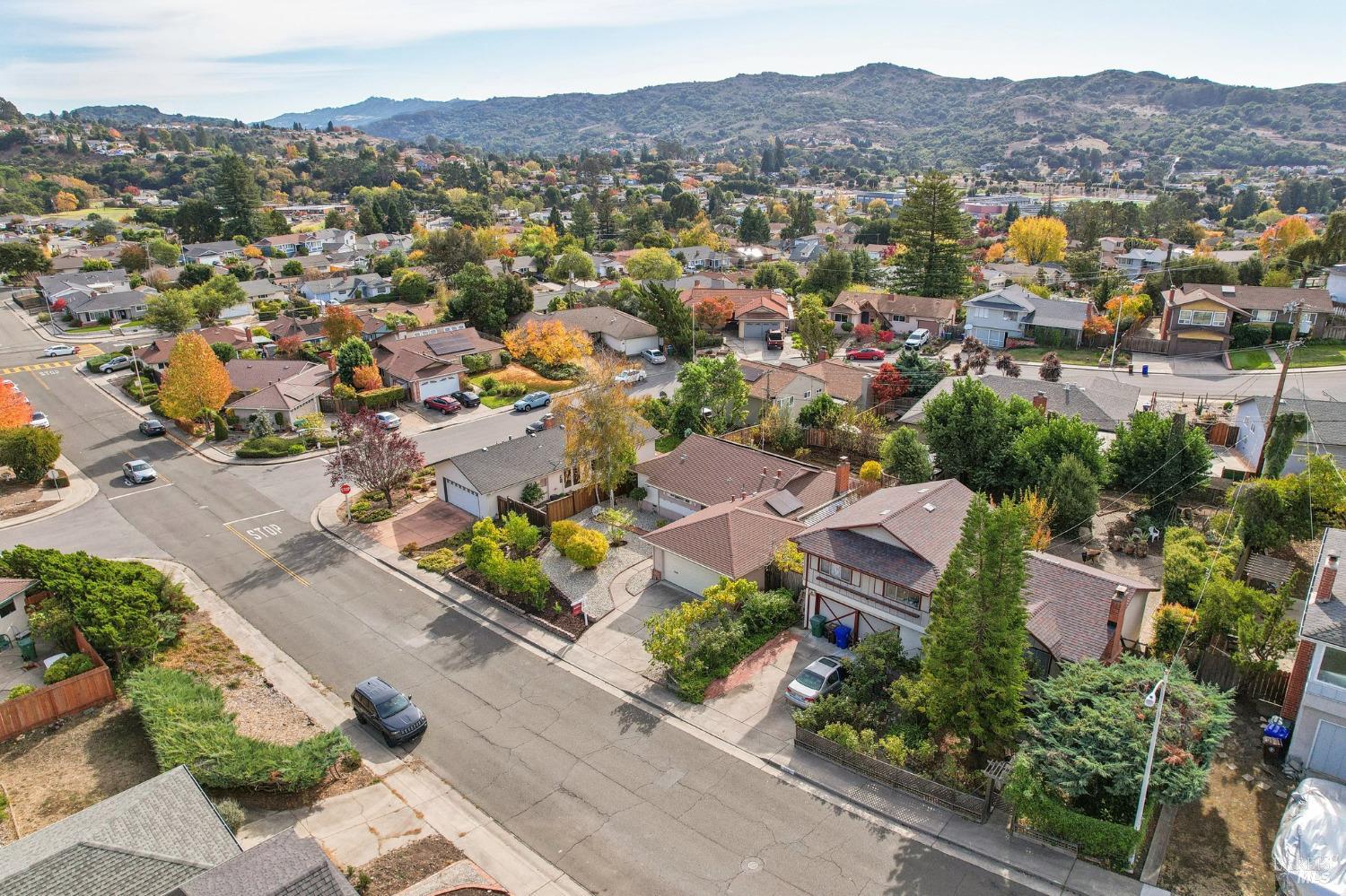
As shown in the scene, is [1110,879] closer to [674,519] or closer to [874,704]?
[874,704]

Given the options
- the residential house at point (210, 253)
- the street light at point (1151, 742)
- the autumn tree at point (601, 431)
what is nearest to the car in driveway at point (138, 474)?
the autumn tree at point (601, 431)

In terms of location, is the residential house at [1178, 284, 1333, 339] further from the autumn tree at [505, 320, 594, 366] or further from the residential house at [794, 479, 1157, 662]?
the autumn tree at [505, 320, 594, 366]

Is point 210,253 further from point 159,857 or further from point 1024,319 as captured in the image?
point 159,857

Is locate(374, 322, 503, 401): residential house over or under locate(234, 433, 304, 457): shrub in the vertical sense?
over

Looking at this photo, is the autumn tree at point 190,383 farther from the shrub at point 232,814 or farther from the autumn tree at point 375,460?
the shrub at point 232,814

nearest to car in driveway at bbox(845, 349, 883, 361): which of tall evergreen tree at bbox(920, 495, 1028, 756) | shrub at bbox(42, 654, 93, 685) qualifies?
tall evergreen tree at bbox(920, 495, 1028, 756)

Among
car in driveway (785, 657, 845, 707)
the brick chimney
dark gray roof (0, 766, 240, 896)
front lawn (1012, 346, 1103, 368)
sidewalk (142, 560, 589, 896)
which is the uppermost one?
the brick chimney
